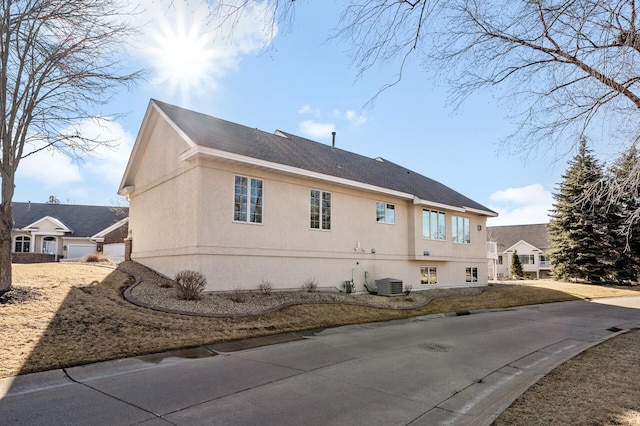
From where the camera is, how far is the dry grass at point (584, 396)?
4.87 meters

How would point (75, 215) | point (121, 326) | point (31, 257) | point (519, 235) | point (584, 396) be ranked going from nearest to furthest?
point (584, 396) → point (121, 326) → point (31, 257) → point (75, 215) → point (519, 235)

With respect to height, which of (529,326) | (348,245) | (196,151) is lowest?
(529,326)

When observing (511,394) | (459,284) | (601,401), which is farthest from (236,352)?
(459,284)

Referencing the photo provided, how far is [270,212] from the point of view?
15742 mm

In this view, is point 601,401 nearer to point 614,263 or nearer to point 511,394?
point 511,394

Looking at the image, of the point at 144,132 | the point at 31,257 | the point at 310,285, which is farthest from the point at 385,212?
the point at 31,257

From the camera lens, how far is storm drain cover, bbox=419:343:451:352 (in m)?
9.24

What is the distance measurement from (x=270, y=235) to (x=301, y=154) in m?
5.24

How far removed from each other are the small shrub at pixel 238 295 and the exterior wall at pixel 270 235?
0.15m

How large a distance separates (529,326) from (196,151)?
1236 cm

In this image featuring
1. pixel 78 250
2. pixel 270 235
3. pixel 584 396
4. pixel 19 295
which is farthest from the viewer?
pixel 78 250

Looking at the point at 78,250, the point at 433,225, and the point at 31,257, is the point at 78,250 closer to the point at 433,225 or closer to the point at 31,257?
the point at 31,257

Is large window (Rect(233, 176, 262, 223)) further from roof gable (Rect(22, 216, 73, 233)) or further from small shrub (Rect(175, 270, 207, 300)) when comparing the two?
roof gable (Rect(22, 216, 73, 233))

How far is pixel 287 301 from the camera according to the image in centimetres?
1414
